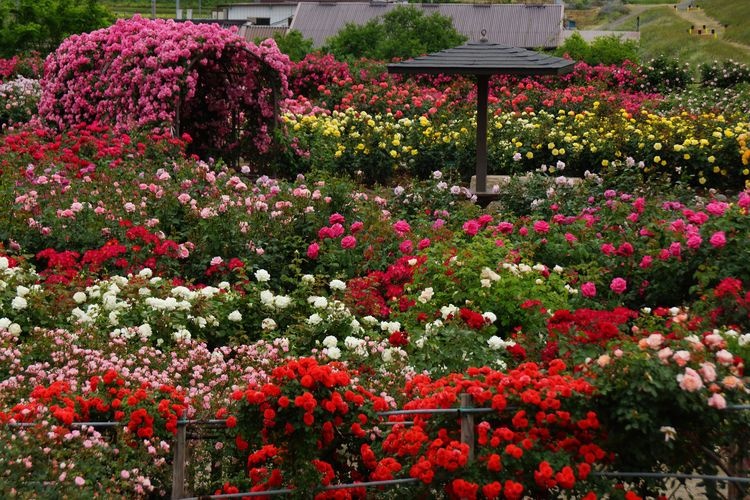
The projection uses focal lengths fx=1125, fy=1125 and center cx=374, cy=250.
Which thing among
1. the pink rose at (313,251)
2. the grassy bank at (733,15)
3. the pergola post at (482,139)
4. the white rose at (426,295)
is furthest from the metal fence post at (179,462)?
the grassy bank at (733,15)

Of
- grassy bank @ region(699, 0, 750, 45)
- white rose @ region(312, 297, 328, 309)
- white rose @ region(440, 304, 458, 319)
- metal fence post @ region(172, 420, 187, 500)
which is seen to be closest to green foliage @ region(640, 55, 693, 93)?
white rose @ region(440, 304, 458, 319)

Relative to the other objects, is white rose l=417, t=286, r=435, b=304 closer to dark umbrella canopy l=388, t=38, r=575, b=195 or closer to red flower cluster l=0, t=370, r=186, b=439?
red flower cluster l=0, t=370, r=186, b=439

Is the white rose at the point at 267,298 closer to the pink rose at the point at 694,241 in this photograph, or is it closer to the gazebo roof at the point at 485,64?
the pink rose at the point at 694,241

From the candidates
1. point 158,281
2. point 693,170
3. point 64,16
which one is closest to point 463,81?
point 693,170

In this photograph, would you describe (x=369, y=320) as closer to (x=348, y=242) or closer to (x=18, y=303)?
(x=348, y=242)

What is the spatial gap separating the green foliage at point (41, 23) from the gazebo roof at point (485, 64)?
12.3 m

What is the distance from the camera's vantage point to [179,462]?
427 centimetres

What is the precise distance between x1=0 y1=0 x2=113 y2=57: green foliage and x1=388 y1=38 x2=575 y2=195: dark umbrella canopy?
12.3 meters

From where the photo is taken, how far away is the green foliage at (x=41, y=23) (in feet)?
69.9

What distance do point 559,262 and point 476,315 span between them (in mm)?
2232

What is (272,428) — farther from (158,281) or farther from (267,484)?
(158,281)

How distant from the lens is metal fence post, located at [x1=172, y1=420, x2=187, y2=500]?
167 inches

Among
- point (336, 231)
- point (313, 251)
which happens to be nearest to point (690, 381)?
point (313, 251)

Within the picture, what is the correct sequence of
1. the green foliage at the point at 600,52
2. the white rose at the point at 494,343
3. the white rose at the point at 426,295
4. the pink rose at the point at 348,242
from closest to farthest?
the white rose at the point at 494,343
the white rose at the point at 426,295
the pink rose at the point at 348,242
the green foliage at the point at 600,52
